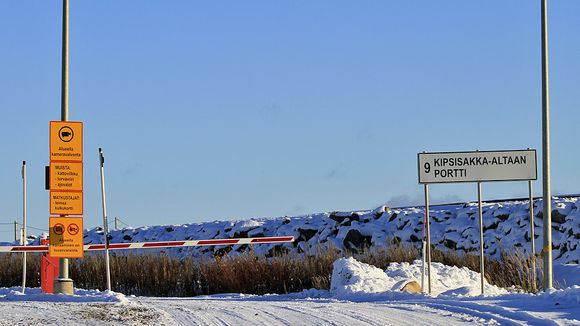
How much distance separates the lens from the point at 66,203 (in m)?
22.3

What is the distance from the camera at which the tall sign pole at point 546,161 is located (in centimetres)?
2206

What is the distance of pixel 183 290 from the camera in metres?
29.4

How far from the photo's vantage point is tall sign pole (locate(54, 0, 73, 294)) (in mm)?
21766

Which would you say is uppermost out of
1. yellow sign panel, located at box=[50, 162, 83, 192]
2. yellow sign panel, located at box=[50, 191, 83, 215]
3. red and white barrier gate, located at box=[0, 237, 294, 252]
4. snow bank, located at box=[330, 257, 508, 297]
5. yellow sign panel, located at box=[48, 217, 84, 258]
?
yellow sign panel, located at box=[50, 162, 83, 192]

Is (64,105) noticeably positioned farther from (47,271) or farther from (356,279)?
(356,279)

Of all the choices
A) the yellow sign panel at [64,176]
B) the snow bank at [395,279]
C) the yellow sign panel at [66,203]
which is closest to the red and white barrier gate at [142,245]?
the snow bank at [395,279]

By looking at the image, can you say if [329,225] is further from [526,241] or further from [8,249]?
[8,249]

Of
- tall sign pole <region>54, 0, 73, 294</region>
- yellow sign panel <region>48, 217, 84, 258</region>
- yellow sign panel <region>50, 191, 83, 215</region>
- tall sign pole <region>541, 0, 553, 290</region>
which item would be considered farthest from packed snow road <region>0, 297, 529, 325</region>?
tall sign pole <region>541, 0, 553, 290</region>

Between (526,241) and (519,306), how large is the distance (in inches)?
748

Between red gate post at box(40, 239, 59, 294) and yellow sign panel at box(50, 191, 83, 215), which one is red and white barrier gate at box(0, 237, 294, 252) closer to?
red gate post at box(40, 239, 59, 294)

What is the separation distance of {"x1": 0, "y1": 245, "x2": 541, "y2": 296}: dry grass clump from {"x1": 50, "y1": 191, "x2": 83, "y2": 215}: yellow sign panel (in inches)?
269

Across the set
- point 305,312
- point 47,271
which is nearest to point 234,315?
point 305,312

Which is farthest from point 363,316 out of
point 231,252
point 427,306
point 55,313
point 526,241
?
point 231,252

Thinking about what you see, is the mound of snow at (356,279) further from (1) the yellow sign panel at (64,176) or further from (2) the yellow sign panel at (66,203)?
(1) the yellow sign panel at (64,176)
